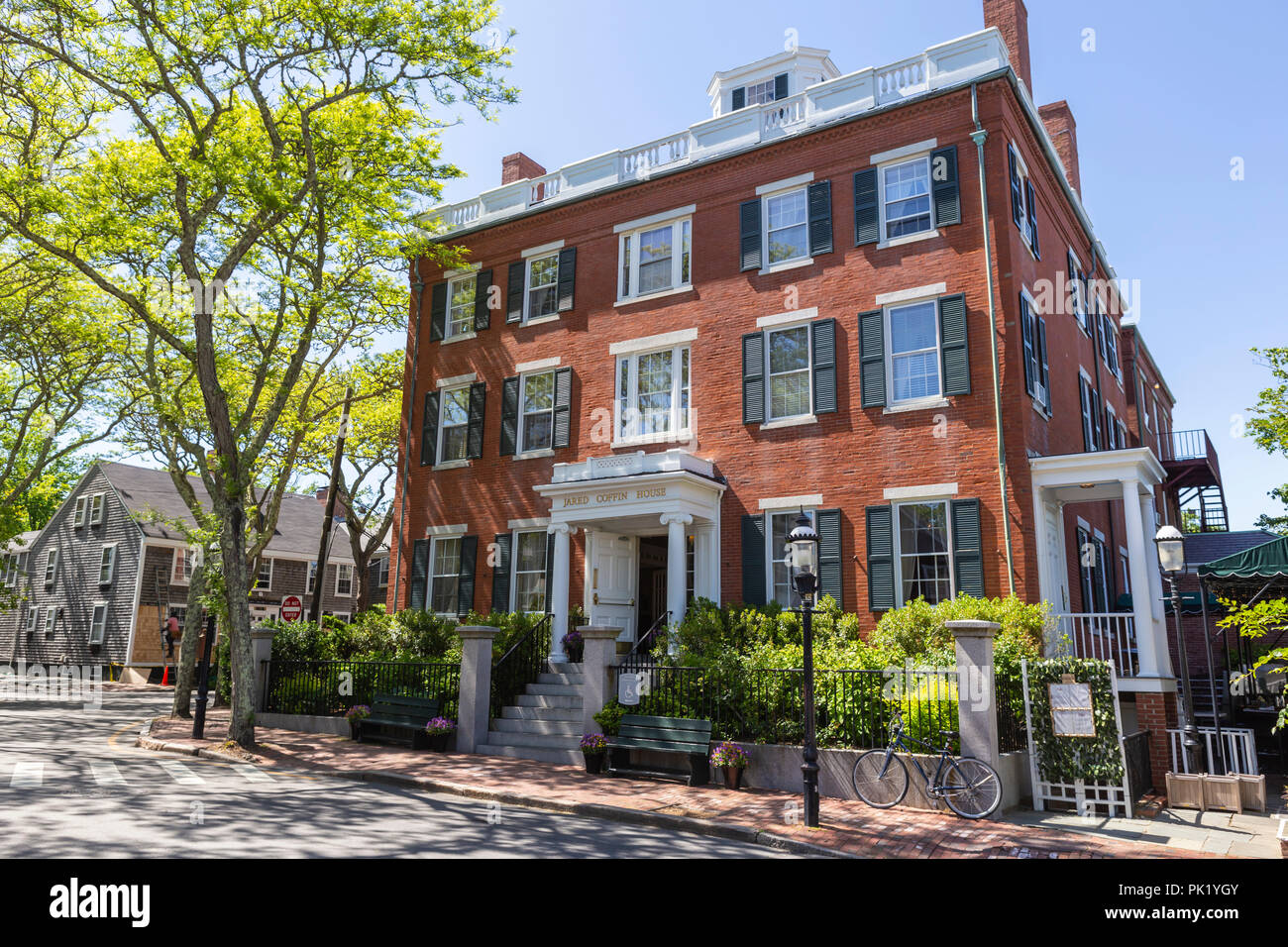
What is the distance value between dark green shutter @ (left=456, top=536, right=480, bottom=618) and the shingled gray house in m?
19.3

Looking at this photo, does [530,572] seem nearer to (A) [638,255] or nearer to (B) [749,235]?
(A) [638,255]

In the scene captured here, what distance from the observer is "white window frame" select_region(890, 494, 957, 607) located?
15115 millimetres

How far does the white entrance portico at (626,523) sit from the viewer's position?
1658 centimetres

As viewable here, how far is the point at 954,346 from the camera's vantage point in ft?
51.9

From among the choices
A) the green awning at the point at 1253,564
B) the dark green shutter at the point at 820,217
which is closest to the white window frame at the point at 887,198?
the dark green shutter at the point at 820,217

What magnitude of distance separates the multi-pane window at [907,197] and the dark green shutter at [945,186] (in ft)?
0.63

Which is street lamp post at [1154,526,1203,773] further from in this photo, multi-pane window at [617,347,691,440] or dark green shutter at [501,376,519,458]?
dark green shutter at [501,376,519,458]

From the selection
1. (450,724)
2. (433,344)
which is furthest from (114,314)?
(450,724)

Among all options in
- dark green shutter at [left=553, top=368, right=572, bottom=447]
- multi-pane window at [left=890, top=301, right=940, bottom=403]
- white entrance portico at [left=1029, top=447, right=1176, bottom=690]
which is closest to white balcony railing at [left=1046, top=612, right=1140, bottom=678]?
white entrance portico at [left=1029, top=447, right=1176, bottom=690]

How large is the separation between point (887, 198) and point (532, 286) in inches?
349

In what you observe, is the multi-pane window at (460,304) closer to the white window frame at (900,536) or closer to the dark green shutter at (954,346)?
the dark green shutter at (954,346)

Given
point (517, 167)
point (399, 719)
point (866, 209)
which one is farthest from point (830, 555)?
point (517, 167)
